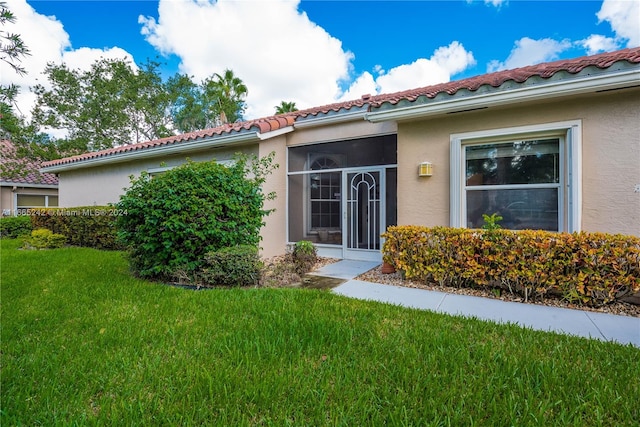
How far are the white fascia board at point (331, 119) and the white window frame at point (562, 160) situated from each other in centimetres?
272

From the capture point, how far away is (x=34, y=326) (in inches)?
163

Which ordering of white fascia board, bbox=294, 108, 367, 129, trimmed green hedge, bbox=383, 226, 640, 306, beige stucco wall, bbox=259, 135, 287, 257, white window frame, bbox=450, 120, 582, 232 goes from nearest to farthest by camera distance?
trimmed green hedge, bbox=383, 226, 640, 306
white window frame, bbox=450, 120, 582, 232
white fascia board, bbox=294, 108, 367, 129
beige stucco wall, bbox=259, 135, 287, 257

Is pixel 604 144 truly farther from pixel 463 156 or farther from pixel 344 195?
pixel 344 195

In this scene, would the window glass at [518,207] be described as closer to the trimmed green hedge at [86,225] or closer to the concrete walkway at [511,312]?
the concrete walkway at [511,312]

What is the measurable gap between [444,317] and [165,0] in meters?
13.4

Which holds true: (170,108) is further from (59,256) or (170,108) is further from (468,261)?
(468,261)

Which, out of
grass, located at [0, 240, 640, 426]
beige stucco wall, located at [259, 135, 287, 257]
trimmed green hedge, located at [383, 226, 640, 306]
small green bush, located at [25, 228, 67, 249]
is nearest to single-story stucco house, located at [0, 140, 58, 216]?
small green bush, located at [25, 228, 67, 249]

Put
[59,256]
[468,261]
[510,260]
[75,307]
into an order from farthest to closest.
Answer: [59,256], [468,261], [510,260], [75,307]

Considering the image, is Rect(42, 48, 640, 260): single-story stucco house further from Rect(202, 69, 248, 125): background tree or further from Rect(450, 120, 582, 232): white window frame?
Rect(202, 69, 248, 125): background tree

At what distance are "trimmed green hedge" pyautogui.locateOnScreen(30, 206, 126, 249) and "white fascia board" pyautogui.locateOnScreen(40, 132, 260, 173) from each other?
215 cm

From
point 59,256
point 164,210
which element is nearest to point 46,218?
point 59,256

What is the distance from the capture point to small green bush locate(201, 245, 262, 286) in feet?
20.0

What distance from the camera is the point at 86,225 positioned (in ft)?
37.4

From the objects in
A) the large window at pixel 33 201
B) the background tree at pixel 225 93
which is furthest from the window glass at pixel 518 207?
the background tree at pixel 225 93
